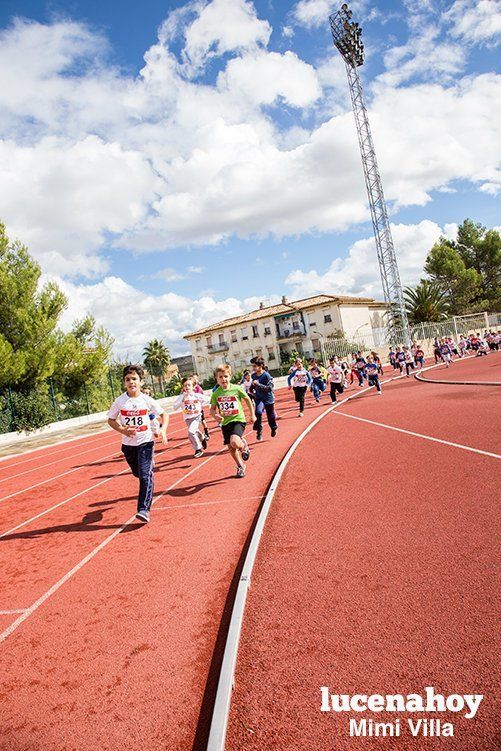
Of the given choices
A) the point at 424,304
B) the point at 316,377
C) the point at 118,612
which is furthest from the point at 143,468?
the point at 424,304

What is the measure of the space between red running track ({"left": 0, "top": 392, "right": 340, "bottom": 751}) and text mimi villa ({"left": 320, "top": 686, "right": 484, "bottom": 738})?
760mm

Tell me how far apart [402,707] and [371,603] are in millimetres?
938

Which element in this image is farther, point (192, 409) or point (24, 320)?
point (24, 320)

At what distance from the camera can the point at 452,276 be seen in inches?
2272

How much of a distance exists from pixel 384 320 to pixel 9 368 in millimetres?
50306

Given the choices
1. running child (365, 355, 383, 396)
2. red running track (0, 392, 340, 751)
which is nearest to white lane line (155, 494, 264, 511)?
red running track (0, 392, 340, 751)

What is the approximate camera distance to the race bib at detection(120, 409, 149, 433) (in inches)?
229

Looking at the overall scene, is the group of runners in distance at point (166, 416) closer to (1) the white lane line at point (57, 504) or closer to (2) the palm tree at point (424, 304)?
(1) the white lane line at point (57, 504)

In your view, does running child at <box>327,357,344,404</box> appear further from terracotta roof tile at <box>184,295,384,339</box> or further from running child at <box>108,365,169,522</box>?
terracotta roof tile at <box>184,295,384,339</box>

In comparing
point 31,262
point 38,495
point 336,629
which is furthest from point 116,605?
point 31,262

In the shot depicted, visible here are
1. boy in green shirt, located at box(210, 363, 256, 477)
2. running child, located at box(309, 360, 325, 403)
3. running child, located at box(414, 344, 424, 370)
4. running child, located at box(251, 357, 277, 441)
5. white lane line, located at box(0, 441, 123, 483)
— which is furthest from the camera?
running child, located at box(414, 344, 424, 370)

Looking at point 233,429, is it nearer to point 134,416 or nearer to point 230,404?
point 230,404

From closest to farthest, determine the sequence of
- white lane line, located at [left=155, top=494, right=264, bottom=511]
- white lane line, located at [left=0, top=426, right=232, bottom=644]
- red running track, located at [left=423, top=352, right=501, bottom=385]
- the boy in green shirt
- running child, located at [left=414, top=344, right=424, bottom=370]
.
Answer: white lane line, located at [left=0, top=426, right=232, bottom=644] < white lane line, located at [left=155, top=494, right=264, bottom=511] < the boy in green shirt < red running track, located at [left=423, top=352, right=501, bottom=385] < running child, located at [left=414, top=344, right=424, bottom=370]

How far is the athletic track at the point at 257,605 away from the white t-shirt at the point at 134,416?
1.14 metres
